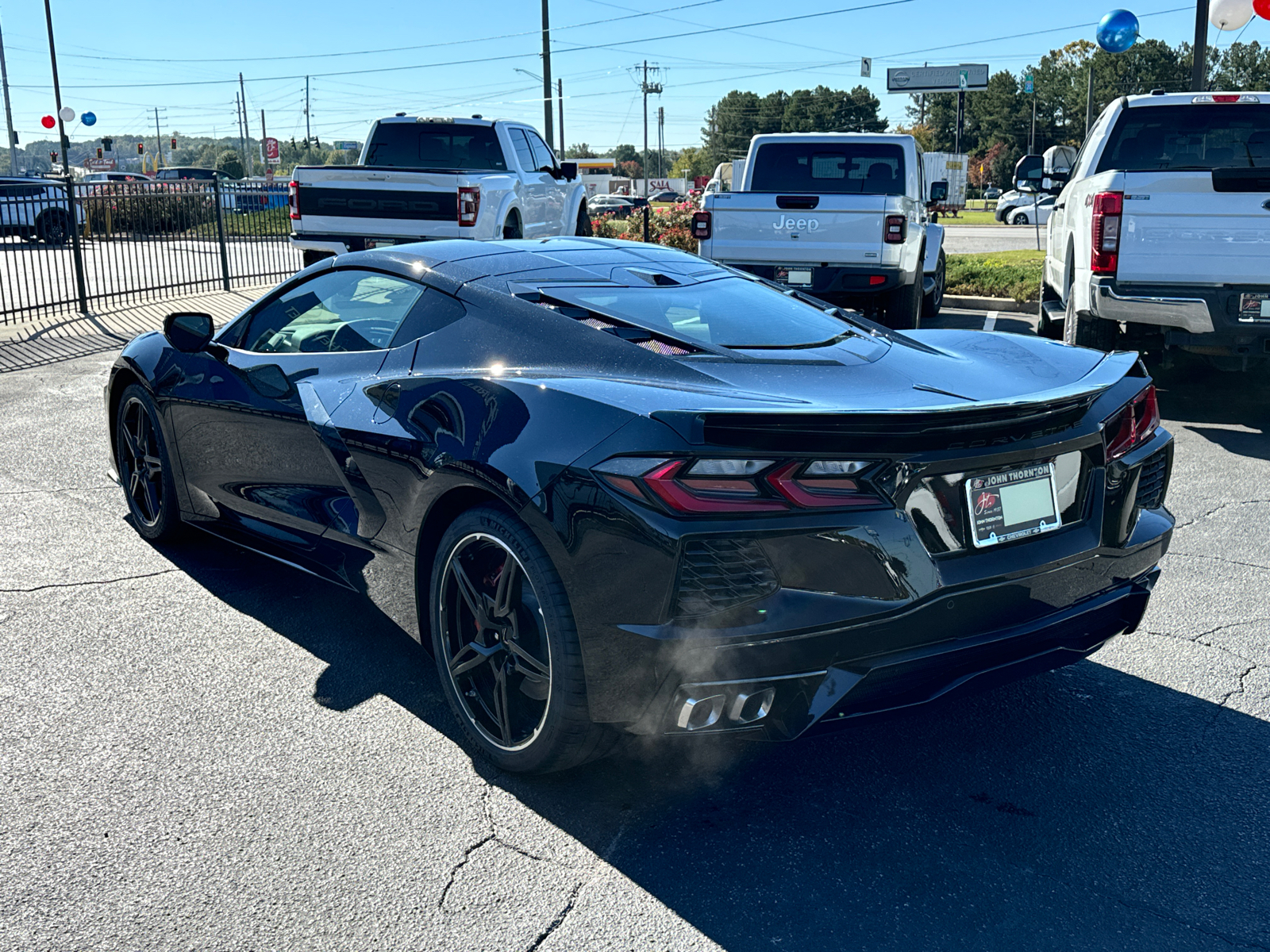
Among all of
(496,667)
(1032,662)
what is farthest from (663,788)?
(1032,662)

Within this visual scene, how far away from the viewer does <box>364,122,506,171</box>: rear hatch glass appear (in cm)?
1539

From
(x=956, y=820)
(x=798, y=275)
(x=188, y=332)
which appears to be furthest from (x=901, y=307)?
(x=956, y=820)

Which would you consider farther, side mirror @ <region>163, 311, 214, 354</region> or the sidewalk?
the sidewalk

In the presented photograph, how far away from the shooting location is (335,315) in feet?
14.1

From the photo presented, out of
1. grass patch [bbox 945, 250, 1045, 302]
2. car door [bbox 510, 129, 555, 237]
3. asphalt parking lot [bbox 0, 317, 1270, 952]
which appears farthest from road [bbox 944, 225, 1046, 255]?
asphalt parking lot [bbox 0, 317, 1270, 952]

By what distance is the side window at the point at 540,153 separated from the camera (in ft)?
54.3

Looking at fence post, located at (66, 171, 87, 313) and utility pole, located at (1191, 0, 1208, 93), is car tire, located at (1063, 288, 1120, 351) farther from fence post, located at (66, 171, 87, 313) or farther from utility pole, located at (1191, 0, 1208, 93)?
fence post, located at (66, 171, 87, 313)

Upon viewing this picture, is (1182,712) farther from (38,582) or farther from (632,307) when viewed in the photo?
(38,582)

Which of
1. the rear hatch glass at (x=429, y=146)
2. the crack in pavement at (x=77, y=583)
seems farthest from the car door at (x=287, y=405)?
the rear hatch glass at (x=429, y=146)

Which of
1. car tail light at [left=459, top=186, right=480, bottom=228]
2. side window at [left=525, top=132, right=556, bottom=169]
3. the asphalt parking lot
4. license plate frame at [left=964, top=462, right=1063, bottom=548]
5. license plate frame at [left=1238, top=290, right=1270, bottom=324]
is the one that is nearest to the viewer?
the asphalt parking lot

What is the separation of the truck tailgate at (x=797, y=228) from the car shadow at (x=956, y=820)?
7531 mm

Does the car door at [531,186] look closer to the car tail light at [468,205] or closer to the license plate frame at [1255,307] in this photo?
the car tail light at [468,205]

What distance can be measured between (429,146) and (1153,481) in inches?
529

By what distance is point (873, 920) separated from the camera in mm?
2645
